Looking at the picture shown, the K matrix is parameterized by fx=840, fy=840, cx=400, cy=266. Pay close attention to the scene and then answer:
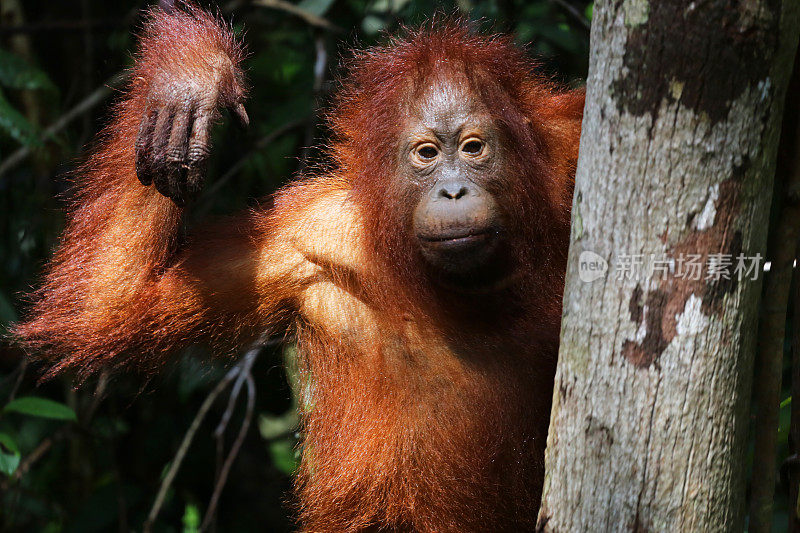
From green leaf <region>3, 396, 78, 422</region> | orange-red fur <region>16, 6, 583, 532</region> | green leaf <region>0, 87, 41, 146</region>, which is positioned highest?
green leaf <region>0, 87, 41, 146</region>

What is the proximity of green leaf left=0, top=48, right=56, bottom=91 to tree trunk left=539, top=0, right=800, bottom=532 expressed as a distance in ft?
8.88

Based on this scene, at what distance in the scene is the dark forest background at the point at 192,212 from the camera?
364 centimetres

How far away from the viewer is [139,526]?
148 inches

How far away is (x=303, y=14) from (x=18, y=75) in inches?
48.4

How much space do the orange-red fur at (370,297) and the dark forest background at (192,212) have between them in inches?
41.9

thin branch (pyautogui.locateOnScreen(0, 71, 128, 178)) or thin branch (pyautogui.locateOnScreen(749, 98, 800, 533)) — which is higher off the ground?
thin branch (pyautogui.locateOnScreen(0, 71, 128, 178))

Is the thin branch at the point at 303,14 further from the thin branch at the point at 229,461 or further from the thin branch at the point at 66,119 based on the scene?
the thin branch at the point at 229,461

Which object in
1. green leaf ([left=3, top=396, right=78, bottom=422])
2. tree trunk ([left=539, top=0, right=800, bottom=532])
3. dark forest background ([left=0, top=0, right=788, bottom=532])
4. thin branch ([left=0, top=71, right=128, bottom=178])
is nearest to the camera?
tree trunk ([left=539, top=0, right=800, bottom=532])


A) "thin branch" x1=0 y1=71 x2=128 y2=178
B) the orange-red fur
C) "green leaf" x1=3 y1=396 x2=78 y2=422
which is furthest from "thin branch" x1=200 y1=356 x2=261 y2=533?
"thin branch" x1=0 y1=71 x2=128 y2=178

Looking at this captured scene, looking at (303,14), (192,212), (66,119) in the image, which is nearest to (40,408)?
(192,212)

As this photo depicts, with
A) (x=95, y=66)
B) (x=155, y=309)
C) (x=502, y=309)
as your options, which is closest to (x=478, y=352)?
(x=502, y=309)

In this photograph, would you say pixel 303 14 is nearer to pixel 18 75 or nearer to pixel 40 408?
pixel 18 75

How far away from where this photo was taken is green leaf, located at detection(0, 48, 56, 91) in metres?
3.37

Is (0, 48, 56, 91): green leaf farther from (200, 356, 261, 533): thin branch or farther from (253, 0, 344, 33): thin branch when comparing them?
(200, 356, 261, 533): thin branch
